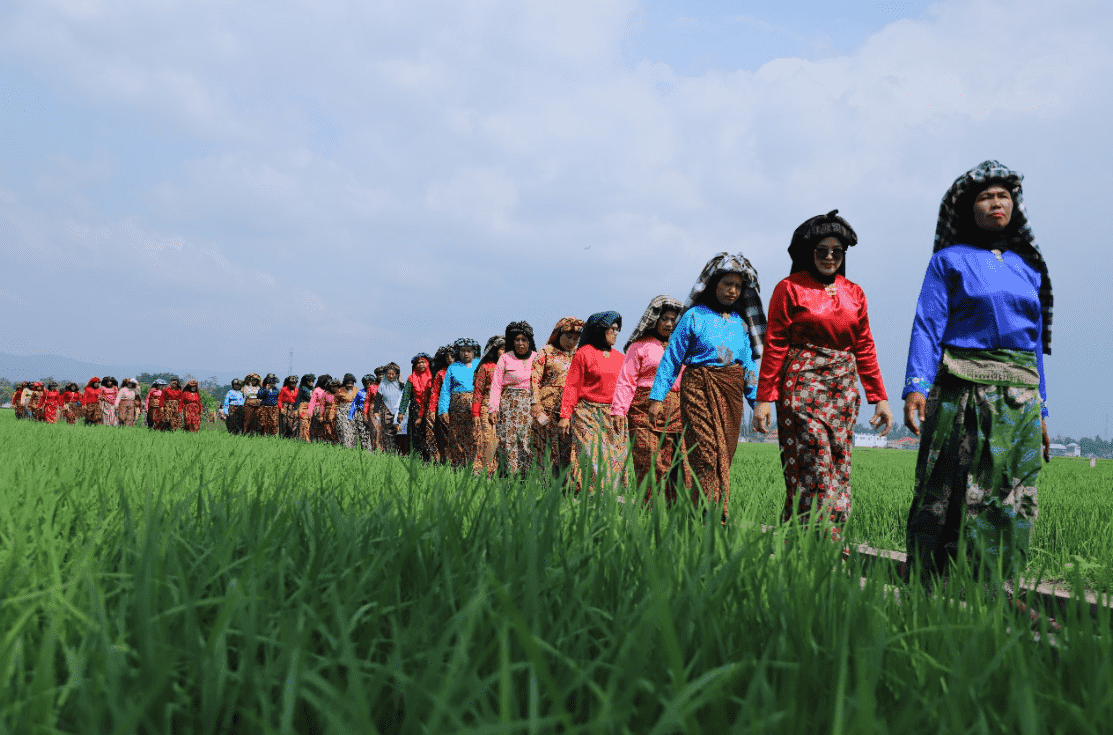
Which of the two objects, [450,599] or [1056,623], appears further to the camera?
[1056,623]

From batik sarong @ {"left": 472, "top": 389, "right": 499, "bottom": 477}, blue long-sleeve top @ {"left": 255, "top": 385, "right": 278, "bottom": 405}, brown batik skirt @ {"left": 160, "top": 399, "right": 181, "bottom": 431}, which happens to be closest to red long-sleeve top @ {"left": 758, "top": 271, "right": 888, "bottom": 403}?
batik sarong @ {"left": 472, "top": 389, "right": 499, "bottom": 477}

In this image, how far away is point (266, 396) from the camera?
22.6 metres

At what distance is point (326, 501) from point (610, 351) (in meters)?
4.41

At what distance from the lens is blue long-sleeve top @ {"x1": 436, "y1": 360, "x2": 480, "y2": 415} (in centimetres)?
1045

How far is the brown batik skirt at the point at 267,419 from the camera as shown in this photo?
2242cm

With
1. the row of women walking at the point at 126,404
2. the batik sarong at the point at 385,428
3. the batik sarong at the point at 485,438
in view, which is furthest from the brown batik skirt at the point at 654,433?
the row of women walking at the point at 126,404

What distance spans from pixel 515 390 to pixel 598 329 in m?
2.12

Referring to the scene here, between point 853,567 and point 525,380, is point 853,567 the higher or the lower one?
the lower one

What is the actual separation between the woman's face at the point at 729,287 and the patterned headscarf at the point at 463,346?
655cm

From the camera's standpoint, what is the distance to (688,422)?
14.9 feet

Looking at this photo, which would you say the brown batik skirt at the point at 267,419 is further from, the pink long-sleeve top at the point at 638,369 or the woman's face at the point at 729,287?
the woman's face at the point at 729,287

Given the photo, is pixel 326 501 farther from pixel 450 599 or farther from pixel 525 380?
pixel 525 380

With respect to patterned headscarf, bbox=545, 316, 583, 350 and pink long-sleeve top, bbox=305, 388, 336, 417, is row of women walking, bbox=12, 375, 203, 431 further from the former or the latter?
patterned headscarf, bbox=545, 316, 583, 350

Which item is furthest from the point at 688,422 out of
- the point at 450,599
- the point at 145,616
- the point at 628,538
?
the point at 145,616
